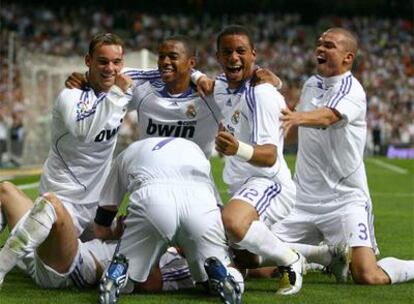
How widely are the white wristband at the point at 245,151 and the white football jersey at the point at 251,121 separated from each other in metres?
0.23

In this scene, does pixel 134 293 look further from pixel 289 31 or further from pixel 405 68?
pixel 289 31

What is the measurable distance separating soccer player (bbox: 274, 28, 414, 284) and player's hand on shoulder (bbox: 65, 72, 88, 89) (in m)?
1.66

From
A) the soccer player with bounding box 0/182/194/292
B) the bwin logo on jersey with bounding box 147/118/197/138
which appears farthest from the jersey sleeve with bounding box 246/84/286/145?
the soccer player with bounding box 0/182/194/292

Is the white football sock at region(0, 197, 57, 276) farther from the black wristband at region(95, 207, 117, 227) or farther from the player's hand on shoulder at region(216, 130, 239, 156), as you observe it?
the player's hand on shoulder at region(216, 130, 239, 156)

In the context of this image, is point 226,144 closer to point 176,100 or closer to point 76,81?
point 176,100

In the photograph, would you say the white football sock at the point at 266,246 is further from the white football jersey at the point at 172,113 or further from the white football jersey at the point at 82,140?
the white football jersey at the point at 82,140

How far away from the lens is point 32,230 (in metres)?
6.80

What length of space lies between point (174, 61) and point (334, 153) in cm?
162

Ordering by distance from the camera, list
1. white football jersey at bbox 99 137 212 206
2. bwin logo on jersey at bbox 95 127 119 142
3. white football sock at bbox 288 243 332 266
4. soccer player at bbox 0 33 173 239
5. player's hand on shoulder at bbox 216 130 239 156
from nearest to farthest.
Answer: player's hand on shoulder at bbox 216 130 239 156 < white football jersey at bbox 99 137 212 206 < soccer player at bbox 0 33 173 239 < bwin logo on jersey at bbox 95 127 119 142 < white football sock at bbox 288 243 332 266

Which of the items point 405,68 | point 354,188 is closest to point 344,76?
point 354,188

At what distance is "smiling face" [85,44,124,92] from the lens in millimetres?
7723

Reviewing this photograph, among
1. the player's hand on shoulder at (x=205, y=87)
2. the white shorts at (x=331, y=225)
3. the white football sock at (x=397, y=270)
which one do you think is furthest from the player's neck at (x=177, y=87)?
the white football sock at (x=397, y=270)

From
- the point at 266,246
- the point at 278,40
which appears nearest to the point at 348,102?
the point at 266,246

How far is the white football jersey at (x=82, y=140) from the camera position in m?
7.44
